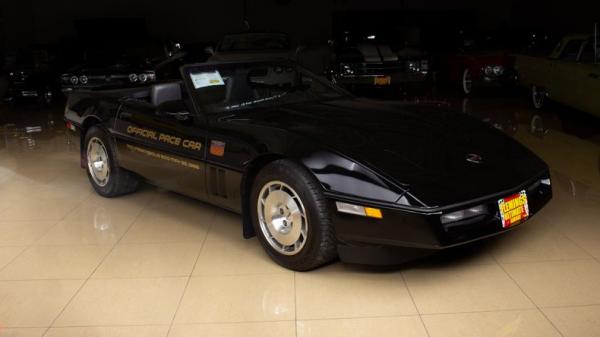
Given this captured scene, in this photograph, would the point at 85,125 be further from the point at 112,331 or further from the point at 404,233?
the point at 404,233

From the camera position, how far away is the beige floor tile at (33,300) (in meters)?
2.96

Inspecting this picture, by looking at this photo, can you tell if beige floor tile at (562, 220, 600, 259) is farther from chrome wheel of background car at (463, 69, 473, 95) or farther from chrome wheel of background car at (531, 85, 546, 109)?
chrome wheel of background car at (463, 69, 473, 95)

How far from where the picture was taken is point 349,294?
10.1 feet

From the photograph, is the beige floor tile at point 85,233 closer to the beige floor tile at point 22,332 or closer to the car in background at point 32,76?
the beige floor tile at point 22,332

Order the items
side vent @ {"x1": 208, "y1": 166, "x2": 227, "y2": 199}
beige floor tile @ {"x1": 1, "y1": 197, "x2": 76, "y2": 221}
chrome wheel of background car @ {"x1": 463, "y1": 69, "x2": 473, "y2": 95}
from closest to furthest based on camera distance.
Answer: side vent @ {"x1": 208, "y1": 166, "x2": 227, "y2": 199} → beige floor tile @ {"x1": 1, "y1": 197, "x2": 76, "y2": 221} → chrome wheel of background car @ {"x1": 463, "y1": 69, "x2": 473, "y2": 95}

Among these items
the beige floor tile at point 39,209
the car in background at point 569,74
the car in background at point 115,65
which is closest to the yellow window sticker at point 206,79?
the beige floor tile at point 39,209

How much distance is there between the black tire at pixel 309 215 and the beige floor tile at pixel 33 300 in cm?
124

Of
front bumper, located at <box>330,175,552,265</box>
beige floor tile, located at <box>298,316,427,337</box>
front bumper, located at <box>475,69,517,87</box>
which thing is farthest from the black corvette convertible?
front bumper, located at <box>475,69,517,87</box>

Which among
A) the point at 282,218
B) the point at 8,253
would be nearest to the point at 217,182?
the point at 282,218

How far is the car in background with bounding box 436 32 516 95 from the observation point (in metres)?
9.66

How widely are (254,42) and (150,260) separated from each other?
25.9 feet

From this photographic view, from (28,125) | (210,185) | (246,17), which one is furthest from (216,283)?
(246,17)

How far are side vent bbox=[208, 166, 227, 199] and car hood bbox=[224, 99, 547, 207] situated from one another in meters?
0.39

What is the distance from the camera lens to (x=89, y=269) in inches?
140
